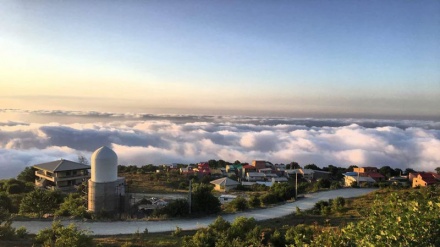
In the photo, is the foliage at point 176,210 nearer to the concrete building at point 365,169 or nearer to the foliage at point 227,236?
the foliage at point 227,236

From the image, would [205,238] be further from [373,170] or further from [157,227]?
[373,170]

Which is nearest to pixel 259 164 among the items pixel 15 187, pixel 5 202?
pixel 15 187

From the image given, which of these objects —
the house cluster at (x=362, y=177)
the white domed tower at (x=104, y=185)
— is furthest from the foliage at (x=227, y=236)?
the house cluster at (x=362, y=177)

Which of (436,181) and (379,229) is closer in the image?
(379,229)

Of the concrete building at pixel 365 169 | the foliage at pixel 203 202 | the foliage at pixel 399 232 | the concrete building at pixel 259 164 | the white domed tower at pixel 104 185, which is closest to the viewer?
the foliage at pixel 399 232

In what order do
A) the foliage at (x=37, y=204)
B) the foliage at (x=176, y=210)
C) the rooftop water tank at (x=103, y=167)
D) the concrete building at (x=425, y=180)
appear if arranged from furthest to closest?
the concrete building at (x=425, y=180), the rooftop water tank at (x=103, y=167), the foliage at (x=37, y=204), the foliage at (x=176, y=210)

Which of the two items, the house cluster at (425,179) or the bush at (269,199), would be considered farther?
the house cluster at (425,179)

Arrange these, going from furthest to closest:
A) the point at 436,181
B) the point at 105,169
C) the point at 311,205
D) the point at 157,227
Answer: the point at 436,181 < the point at 311,205 < the point at 105,169 < the point at 157,227

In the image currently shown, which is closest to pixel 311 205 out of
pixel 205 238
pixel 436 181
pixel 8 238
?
pixel 205 238
